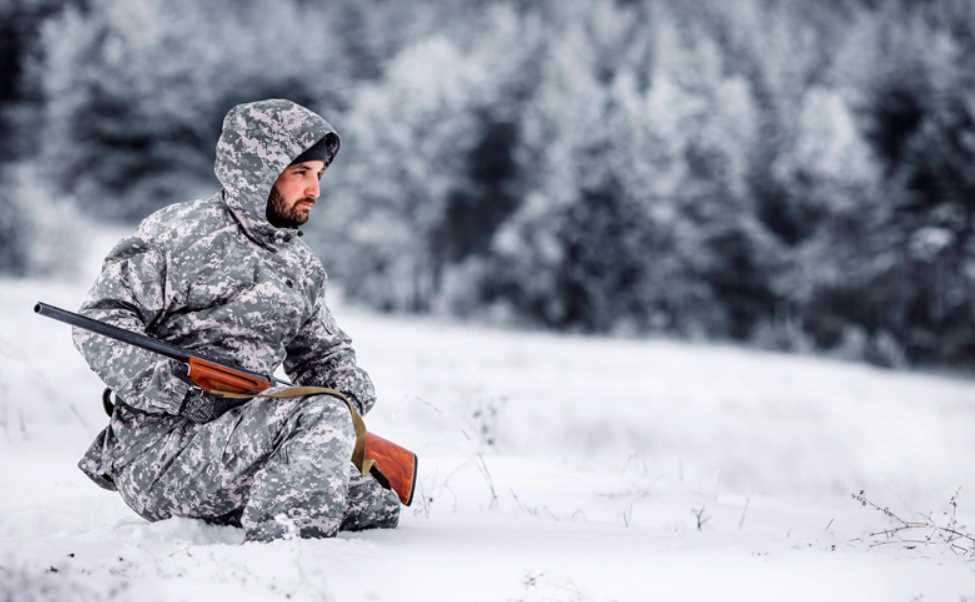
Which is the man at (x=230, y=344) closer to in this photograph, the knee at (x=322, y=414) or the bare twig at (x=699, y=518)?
the knee at (x=322, y=414)

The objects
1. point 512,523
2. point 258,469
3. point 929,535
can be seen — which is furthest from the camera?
point 512,523

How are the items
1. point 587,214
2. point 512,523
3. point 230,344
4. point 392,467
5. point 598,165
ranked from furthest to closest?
point 598,165 < point 587,214 < point 512,523 < point 392,467 < point 230,344

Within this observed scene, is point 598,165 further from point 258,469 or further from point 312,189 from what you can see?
point 258,469

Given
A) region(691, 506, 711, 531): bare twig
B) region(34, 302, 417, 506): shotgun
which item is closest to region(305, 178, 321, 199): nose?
region(34, 302, 417, 506): shotgun

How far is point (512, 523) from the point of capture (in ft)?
12.5

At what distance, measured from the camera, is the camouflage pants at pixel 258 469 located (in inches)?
111

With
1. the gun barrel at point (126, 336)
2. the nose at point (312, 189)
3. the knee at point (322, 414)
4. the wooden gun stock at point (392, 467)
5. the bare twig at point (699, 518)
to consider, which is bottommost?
the bare twig at point (699, 518)

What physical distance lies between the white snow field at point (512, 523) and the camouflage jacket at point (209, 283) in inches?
17.4

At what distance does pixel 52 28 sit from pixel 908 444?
110ft

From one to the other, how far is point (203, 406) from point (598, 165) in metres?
27.5

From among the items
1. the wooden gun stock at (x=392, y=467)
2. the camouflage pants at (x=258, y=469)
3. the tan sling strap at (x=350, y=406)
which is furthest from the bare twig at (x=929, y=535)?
the camouflage pants at (x=258, y=469)

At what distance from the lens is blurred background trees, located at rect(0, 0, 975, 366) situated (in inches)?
1149

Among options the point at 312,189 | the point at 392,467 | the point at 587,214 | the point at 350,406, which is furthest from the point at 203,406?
the point at 587,214

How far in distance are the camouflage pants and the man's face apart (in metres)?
0.67
